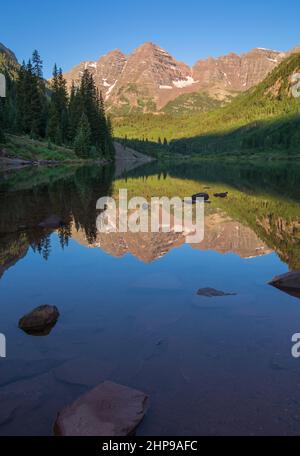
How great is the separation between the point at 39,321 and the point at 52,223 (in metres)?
14.2

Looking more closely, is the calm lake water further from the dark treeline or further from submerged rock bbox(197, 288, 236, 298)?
the dark treeline

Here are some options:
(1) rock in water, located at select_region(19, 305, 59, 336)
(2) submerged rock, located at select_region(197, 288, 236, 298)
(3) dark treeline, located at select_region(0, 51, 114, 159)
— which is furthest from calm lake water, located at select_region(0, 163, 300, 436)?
(3) dark treeline, located at select_region(0, 51, 114, 159)

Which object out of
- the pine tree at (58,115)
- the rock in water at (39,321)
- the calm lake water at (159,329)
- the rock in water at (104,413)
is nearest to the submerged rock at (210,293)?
the calm lake water at (159,329)

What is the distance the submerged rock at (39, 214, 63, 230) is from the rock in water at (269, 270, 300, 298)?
14.0 metres

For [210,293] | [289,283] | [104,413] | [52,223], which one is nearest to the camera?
[104,413]

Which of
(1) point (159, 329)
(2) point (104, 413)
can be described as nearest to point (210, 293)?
(1) point (159, 329)

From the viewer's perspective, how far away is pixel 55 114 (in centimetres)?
10525

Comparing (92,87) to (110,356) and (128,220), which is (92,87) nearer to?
(128,220)

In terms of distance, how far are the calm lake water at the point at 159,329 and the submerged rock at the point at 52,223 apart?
144cm

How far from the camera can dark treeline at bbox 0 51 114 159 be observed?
10069 cm

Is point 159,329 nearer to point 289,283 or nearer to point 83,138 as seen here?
point 289,283

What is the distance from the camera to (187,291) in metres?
14.3

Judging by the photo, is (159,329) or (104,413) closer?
(104,413)

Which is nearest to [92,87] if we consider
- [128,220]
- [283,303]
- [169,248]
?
[128,220]
